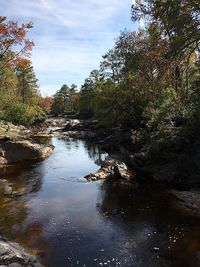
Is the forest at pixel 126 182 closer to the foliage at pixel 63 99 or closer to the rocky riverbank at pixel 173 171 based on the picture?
the rocky riverbank at pixel 173 171

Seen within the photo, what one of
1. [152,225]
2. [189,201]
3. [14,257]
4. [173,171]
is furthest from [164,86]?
[14,257]

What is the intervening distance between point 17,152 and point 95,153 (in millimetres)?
8120

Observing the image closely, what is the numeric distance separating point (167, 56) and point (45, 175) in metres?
10.3

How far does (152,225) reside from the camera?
12.0 m

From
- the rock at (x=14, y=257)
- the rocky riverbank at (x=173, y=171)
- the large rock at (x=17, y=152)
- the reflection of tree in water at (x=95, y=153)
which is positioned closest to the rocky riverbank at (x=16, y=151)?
the large rock at (x=17, y=152)

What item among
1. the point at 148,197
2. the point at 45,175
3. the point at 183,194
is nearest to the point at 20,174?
the point at 45,175

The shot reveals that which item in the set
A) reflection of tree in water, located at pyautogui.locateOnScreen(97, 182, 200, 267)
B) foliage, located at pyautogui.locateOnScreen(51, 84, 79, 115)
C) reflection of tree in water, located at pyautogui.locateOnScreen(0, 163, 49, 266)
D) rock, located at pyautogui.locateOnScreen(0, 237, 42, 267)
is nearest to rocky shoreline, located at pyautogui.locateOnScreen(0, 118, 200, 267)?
rock, located at pyautogui.locateOnScreen(0, 237, 42, 267)

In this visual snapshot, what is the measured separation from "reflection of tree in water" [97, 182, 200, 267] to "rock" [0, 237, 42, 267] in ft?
9.55

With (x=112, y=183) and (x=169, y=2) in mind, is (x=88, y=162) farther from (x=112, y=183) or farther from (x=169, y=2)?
(x=169, y=2)

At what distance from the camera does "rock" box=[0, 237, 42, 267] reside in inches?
344

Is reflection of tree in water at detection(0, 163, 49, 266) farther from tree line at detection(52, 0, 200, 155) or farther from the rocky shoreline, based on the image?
tree line at detection(52, 0, 200, 155)

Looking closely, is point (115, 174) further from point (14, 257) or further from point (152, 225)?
point (14, 257)

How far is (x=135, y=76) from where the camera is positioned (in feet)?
92.4

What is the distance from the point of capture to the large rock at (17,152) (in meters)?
23.8
